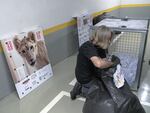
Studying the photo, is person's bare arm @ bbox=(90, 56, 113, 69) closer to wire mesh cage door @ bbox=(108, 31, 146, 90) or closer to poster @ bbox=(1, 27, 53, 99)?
wire mesh cage door @ bbox=(108, 31, 146, 90)

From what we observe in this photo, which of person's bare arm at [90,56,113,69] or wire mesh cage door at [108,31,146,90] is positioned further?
wire mesh cage door at [108,31,146,90]

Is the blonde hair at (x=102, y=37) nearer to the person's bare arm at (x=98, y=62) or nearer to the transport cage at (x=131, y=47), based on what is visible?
the person's bare arm at (x=98, y=62)

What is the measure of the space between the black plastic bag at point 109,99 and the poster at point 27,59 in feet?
3.81

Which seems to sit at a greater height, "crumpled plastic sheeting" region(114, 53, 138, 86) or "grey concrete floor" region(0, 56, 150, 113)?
"crumpled plastic sheeting" region(114, 53, 138, 86)

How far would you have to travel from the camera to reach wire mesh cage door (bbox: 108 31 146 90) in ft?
7.64

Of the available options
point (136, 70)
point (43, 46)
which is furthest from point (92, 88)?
point (43, 46)

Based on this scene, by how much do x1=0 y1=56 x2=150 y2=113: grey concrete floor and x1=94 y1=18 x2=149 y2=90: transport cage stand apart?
31cm

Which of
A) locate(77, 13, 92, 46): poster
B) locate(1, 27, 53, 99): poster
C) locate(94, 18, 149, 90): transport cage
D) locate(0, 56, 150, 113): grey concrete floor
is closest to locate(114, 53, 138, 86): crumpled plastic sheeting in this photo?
locate(94, 18, 149, 90): transport cage

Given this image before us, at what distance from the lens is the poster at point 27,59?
2.42m

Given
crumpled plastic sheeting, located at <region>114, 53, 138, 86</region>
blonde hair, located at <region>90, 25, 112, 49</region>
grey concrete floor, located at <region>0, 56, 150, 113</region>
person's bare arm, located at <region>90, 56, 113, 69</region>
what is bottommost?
grey concrete floor, located at <region>0, 56, 150, 113</region>

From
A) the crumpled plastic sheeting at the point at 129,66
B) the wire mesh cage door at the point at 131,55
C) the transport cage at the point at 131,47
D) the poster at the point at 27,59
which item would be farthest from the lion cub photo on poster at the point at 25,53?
the crumpled plastic sheeting at the point at 129,66

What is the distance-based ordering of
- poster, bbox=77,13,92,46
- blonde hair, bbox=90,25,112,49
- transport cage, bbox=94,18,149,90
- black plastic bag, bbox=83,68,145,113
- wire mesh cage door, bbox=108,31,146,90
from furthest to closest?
poster, bbox=77,13,92,46 < wire mesh cage door, bbox=108,31,146,90 < transport cage, bbox=94,18,149,90 < blonde hair, bbox=90,25,112,49 < black plastic bag, bbox=83,68,145,113

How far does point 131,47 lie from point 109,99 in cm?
97

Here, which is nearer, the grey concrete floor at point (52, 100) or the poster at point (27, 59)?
the grey concrete floor at point (52, 100)
